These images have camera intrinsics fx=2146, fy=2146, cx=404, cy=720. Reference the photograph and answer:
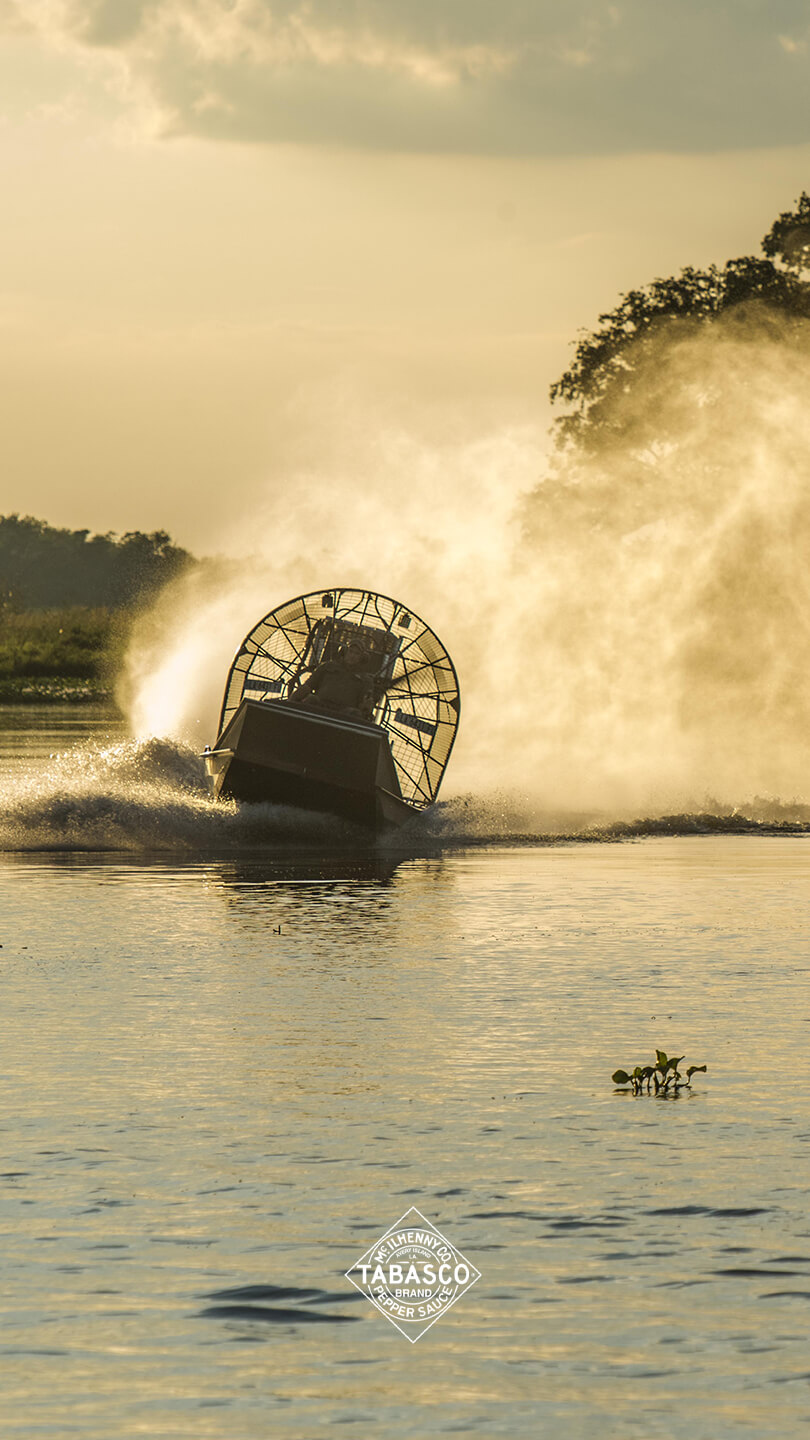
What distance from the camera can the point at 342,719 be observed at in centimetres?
3656

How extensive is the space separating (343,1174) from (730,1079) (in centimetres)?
405

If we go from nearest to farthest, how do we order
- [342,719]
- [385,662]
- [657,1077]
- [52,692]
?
[657,1077] < [342,719] < [385,662] < [52,692]

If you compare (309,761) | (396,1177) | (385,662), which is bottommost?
(396,1177)

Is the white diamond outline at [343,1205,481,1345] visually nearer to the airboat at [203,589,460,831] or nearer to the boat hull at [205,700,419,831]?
the boat hull at [205,700,419,831]

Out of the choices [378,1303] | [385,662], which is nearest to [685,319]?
[385,662]

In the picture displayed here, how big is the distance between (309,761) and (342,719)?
0.94m

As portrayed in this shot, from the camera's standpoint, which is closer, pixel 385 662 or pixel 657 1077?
pixel 657 1077

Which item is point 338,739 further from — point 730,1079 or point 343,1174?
point 343,1174

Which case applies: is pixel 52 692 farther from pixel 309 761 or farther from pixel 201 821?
pixel 309 761

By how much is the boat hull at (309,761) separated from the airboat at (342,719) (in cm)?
2

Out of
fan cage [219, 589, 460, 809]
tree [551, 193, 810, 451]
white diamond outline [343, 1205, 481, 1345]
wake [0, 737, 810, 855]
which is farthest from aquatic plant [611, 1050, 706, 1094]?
tree [551, 193, 810, 451]

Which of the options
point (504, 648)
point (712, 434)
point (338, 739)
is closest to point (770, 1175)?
point (338, 739)

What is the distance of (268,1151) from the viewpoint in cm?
1341

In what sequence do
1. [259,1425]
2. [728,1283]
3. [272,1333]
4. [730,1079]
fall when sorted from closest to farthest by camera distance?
[259,1425] → [272,1333] → [728,1283] → [730,1079]
